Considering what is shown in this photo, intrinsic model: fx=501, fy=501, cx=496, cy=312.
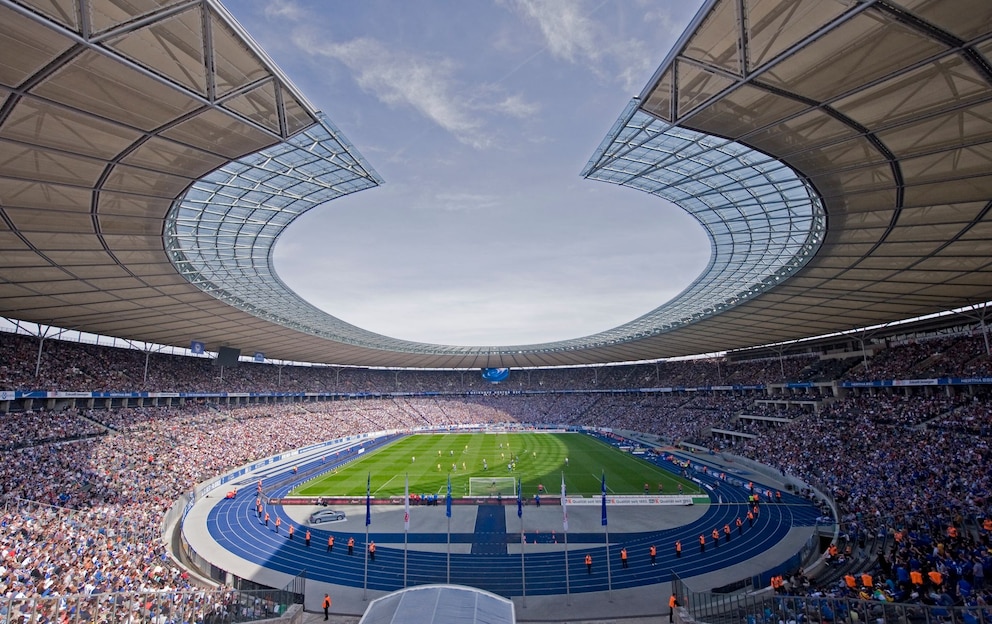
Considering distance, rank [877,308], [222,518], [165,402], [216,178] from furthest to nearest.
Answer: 1. [165,402]
2. [877,308]
3. [222,518]
4. [216,178]

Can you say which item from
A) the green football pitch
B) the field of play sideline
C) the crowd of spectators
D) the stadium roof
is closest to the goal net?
the field of play sideline

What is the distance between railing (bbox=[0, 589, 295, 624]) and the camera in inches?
473

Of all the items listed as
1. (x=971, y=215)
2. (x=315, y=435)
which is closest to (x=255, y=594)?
(x=971, y=215)

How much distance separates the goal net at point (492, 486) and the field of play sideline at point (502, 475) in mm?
81

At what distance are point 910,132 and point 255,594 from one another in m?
24.2

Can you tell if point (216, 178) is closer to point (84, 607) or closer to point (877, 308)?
point (84, 607)

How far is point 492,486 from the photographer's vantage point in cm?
3884

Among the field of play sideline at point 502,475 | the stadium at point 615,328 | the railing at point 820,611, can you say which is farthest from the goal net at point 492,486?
the railing at point 820,611

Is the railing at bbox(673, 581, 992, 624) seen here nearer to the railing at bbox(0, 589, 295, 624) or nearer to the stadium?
the stadium

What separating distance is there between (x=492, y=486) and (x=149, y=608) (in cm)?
2704

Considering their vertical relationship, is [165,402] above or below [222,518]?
above

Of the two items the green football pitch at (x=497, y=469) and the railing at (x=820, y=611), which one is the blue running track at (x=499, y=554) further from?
the green football pitch at (x=497, y=469)

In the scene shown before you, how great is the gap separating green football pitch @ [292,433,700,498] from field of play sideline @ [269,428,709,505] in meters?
0.07

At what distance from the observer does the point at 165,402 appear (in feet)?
162
